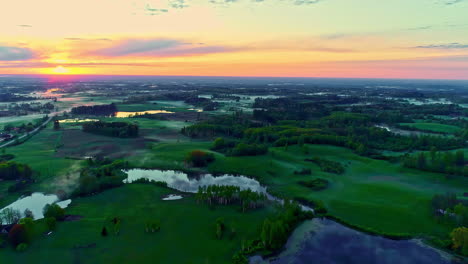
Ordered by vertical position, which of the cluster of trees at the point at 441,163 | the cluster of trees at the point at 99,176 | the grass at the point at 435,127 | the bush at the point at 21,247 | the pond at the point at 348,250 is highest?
the grass at the point at 435,127

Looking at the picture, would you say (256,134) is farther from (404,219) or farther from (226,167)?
(404,219)

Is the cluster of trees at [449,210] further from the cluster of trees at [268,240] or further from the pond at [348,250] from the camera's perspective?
the cluster of trees at [268,240]

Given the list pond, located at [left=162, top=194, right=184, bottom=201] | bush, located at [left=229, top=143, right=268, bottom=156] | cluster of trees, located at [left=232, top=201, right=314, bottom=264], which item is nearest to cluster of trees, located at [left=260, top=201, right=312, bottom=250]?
cluster of trees, located at [left=232, top=201, right=314, bottom=264]

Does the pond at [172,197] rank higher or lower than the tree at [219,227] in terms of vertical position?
lower

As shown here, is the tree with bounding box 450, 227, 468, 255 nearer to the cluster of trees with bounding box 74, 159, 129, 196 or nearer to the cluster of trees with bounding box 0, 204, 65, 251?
the cluster of trees with bounding box 0, 204, 65, 251

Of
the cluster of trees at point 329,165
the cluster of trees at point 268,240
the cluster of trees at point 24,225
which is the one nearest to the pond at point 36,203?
the cluster of trees at point 24,225

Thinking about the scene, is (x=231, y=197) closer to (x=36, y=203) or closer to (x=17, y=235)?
(x=17, y=235)
